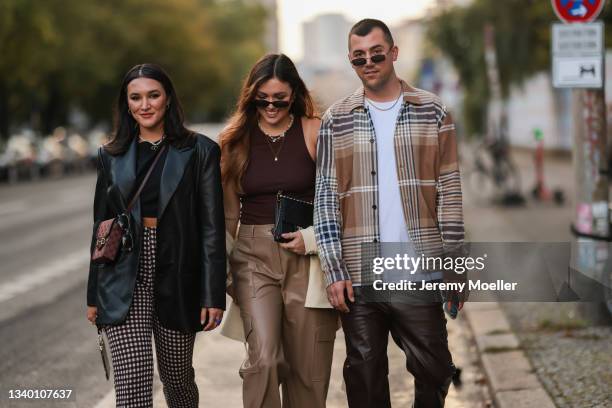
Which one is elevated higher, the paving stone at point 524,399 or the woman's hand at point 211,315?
the woman's hand at point 211,315

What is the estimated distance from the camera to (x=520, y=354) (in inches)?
264

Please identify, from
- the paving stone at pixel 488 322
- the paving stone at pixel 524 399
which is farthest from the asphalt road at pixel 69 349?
the paving stone at pixel 524 399

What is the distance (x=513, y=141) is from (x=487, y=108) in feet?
91.9

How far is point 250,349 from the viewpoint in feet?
14.6

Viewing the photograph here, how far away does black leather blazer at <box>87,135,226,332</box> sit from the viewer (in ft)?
13.9

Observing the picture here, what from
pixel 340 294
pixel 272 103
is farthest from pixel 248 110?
pixel 340 294

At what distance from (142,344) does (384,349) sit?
987 millimetres

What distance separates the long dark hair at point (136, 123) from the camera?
14.3ft

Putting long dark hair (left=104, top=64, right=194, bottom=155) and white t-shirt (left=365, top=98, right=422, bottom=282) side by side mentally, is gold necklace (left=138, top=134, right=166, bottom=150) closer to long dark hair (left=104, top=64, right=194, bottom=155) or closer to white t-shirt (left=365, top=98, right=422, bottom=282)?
long dark hair (left=104, top=64, right=194, bottom=155)

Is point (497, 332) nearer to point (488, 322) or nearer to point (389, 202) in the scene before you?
point (488, 322)

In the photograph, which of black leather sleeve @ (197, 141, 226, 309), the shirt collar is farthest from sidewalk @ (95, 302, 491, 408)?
the shirt collar

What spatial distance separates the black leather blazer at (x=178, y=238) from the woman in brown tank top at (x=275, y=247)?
21 centimetres

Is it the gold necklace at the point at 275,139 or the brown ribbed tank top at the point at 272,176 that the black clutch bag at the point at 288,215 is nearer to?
the brown ribbed tank top at the point at 272,176

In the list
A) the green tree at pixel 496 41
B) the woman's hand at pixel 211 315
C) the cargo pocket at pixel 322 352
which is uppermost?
the green tree at pixel 496 41
